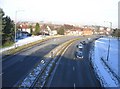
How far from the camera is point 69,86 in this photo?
28922 millimetres

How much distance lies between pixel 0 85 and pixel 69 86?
704 centimetres

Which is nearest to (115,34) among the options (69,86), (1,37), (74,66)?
(1,37)

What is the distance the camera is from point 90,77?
113 ft

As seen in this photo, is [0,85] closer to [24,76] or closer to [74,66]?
[24,76]

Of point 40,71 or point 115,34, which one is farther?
point 115,34

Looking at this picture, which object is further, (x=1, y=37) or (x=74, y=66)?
(x=1, y=37)

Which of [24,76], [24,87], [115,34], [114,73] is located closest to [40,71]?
[24,76]

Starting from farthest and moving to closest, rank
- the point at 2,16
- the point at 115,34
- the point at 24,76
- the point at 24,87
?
the point at 115,34 → the point at 2,16 → the point at 24,76 → the point at 24,87

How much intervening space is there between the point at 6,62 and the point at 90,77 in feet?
45.9

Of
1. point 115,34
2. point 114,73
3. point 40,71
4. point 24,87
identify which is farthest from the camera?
point 115,34

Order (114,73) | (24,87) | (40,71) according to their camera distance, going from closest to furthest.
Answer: (24,87), (40,71), (114,73)

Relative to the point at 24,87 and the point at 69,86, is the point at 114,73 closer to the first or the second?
the point at 69,86

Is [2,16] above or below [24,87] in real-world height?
above

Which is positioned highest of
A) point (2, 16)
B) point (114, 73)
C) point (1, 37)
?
point (2, 16)
